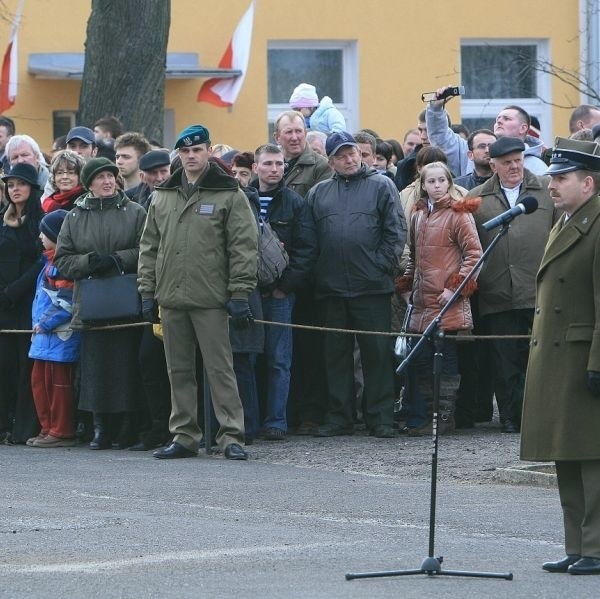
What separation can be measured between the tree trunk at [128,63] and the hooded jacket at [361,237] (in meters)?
5.22

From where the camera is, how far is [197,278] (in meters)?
12.9

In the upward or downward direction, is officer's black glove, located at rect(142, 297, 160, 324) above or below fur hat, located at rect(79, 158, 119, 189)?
below

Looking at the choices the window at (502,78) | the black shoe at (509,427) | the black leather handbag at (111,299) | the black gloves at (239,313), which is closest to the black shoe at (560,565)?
the black gloves at (239,313)

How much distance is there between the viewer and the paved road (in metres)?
8.17

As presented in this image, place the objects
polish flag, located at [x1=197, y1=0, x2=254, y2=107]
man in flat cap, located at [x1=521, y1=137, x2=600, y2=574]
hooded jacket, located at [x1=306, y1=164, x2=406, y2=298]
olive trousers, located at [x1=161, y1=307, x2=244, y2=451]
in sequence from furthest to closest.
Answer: polish flag, located at [x1=197, y1=0, x2=254, y2=107] → hooded jacket, located at [x1=306, y1=164, x2=406, y2=298] → olive trousers, located at [x1=161, y1=307, x2=244, y2=451] → man in flat cap, located at [x1=521, y1=137, x2=600, y2=574]

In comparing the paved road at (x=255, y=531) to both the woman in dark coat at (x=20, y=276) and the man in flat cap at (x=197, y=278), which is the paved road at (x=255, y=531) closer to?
the man in flat cap at (x=197, y=278)

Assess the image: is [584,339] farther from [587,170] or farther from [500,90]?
[500,90]

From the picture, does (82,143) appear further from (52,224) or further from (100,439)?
(100,439)

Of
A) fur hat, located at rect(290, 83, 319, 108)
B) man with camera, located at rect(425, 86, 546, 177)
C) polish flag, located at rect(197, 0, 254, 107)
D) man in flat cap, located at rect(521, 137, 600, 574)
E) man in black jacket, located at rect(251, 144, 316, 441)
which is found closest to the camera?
man in flat cap, located at rect(521, 137, 600, 574)

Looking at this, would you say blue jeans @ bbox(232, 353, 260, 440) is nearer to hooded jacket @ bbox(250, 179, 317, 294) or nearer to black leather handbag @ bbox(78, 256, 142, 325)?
hooded jacket @ bbox(250, 179, 317, 294)

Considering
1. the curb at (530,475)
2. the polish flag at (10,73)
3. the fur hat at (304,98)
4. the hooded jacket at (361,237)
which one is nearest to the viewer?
the curb at (530,475)

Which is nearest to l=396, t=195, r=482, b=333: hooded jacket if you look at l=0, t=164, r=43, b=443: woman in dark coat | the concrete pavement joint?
l=0, t=164, r=43, b=443: woman in dark coat

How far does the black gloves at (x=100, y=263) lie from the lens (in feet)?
44.9

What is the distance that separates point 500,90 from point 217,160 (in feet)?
40.7
